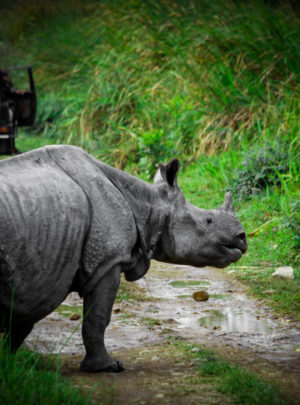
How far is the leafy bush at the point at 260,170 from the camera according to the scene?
844 cm

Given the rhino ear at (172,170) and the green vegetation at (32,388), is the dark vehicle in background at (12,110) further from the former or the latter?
the green vegetation at (32,388)

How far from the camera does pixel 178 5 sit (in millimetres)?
13531

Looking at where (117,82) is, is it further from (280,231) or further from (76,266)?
(76,266)

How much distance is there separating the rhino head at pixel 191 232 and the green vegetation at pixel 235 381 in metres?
0.60

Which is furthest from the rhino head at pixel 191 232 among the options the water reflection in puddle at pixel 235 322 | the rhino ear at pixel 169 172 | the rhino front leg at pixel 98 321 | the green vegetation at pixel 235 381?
the water reflection in puddle at pixel 235 322

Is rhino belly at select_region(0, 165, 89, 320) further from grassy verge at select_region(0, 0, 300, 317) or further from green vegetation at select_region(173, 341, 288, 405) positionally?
grassy verge at select_region(0, 0, 300, 317)

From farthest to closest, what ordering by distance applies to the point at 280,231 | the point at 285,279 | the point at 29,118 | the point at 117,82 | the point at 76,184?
the point at 29,118 < the point at 117,82 < the point at 280,231 < the point at 285,279 < the point at 76,184

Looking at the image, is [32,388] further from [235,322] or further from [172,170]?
[235,322]

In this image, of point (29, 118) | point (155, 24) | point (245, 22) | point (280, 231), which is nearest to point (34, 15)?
point (29, 118)

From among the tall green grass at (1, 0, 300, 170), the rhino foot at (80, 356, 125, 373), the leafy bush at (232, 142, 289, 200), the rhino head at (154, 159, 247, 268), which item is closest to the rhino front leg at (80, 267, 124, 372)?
the rhino foot at (80, 356, 125, 373)

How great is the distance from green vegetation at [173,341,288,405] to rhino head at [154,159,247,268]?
60 centimetres

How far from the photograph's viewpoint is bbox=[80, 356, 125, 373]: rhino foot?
3.66 metres

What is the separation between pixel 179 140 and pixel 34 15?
1415 cm

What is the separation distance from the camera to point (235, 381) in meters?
3.48
